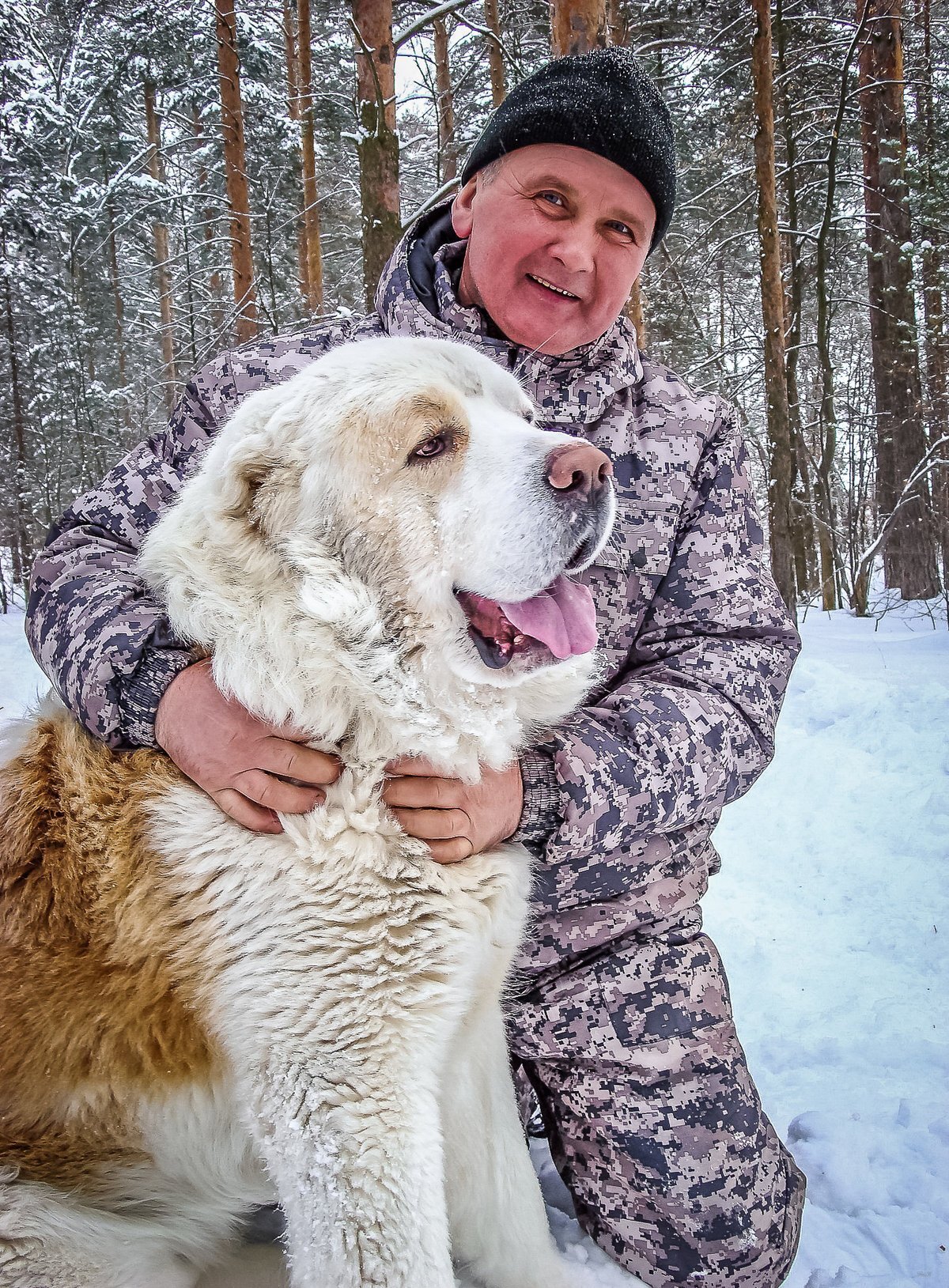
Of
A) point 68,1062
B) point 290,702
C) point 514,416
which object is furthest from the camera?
point 514,416

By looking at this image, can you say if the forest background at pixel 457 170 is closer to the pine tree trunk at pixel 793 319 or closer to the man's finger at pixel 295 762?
the pine tree trunk at pixel 793 319

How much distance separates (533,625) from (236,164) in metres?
11.0

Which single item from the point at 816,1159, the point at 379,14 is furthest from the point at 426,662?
the point at 379,14

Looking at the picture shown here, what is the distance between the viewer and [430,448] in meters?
1.72

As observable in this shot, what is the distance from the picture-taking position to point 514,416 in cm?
188

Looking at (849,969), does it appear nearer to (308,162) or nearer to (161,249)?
(308,162)

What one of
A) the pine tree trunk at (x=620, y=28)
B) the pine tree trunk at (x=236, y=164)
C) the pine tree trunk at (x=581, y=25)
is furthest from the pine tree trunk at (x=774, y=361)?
the pine tree trunk at (x=236, y=164)

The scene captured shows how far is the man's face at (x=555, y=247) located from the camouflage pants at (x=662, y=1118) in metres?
1.71

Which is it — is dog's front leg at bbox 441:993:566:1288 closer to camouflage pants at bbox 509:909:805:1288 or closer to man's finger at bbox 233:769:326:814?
camouflage pants at bbox 509:909:805:1288

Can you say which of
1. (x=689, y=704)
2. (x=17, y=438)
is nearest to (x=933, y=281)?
(x=689, y=704)

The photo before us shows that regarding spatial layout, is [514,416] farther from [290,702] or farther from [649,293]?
[649,293]

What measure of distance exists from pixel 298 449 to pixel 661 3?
11.0m

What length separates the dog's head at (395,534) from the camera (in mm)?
1620

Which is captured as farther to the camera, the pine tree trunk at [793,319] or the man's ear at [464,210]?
the pine tree trunk at [793,319]
